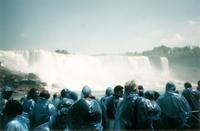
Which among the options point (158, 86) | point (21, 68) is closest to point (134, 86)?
point (21, 68)

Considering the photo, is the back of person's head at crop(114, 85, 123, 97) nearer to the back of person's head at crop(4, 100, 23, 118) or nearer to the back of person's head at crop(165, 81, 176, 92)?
the back of person's head at crop(165, 81, 176, 92)

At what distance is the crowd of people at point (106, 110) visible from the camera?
536cm

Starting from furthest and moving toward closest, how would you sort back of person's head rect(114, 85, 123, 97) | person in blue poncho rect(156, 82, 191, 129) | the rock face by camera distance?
the rock face → back of person's head rect(114, 85, 123, 97) → person in blue poncho rect(156, 82, 191, 129)

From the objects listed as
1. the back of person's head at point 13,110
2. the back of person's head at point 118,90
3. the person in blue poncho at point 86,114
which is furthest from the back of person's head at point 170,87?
the back of person's head at point 13,110

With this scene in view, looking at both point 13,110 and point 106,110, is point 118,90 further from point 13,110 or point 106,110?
point 13,110

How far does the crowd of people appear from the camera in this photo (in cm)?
536

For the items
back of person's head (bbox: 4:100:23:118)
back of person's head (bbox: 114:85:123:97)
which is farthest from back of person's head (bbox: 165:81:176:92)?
back of person's head (bbox: 4:100:23:118)

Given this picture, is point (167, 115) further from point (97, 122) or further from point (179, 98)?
point (97, 122)

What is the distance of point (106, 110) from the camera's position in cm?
826

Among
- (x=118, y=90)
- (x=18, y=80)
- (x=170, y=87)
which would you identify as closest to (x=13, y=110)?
(x=118, y=90)

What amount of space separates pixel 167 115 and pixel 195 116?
1.39 m

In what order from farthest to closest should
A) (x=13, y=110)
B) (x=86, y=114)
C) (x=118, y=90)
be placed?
(x=118, y=90) < (x=86, y=114) < (x=13, y=110)

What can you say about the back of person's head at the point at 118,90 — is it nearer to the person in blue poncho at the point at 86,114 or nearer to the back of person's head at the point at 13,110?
the person in blue poncho at the point at 86,114

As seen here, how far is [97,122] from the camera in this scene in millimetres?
6434
